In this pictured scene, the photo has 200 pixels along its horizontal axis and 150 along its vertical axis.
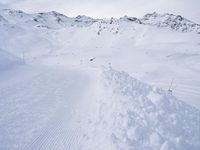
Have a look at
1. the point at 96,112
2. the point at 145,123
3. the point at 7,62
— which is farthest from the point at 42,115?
the point at 7,62

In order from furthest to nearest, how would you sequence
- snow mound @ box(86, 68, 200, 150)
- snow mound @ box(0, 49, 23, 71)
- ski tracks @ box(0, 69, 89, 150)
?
snow mound @ box(0, 49, 23, 71), ski tracks @ box(0, 69, 89, 150), snow mound @ box(86, 68, 200, 150)

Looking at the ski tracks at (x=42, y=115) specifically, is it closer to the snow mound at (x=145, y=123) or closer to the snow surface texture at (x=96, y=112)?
the snow surface texture at (x=96, y=112)

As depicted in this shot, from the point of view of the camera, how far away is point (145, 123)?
797cm

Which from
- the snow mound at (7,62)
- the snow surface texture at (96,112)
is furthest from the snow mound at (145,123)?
the snow mound at (7,62)

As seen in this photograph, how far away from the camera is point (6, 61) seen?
808 inches

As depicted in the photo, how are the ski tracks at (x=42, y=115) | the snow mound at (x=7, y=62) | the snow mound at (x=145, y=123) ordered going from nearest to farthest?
the snow mound at (x=145, y=123)
the ski tracks at (x=42, y=115)
the snow mound at (x=7, y=62)

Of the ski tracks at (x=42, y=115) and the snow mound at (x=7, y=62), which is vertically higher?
the ski tracks at (x=42, y=115)

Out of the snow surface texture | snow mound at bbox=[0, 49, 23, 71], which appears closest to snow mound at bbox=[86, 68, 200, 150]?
the snow surface texture

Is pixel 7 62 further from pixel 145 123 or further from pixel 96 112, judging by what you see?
pixel 145 123

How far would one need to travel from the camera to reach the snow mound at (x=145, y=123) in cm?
702

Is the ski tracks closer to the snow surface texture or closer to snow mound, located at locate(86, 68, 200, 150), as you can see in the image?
the snow surface texture

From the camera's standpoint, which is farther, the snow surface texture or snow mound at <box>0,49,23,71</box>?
snow mound at <box>0,49,23,71</box>

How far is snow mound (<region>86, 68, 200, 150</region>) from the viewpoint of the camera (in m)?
7.02

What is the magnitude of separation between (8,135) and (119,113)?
138 inches
